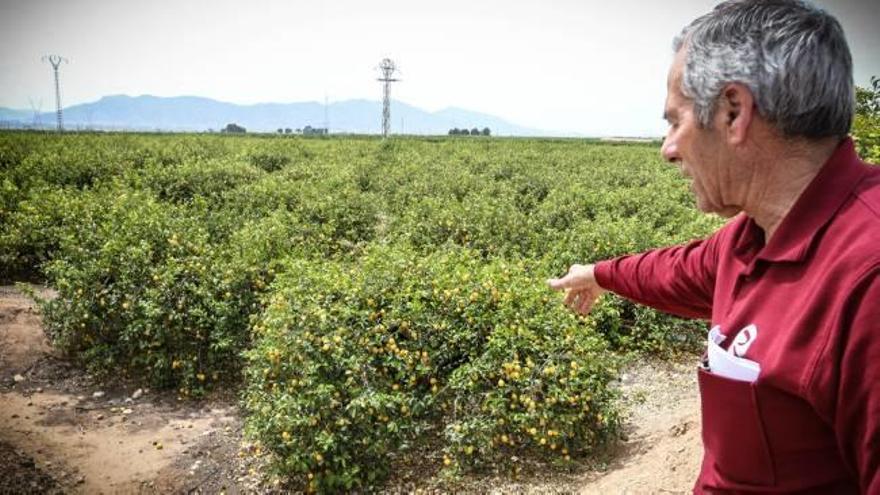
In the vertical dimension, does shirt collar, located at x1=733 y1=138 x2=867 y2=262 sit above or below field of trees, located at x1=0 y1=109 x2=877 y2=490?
above

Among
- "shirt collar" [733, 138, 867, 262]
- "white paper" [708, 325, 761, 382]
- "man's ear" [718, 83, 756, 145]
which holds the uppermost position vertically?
"man's ear" [718, 83, 756, 145]

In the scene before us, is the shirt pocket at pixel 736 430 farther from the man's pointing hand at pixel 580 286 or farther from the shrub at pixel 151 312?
the shrub at pixel 151 312

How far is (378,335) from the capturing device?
14.3 feet

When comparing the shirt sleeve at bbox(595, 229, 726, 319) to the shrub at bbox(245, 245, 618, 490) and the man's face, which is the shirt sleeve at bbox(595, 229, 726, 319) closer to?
the man's face

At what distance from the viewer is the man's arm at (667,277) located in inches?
73.3

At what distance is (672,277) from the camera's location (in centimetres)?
199

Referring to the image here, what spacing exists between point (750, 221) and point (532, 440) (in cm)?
310

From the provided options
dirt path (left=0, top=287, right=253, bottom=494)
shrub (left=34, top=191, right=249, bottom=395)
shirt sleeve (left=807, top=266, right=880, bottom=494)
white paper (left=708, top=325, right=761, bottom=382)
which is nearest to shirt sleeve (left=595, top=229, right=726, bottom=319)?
white paper (left=708, top=325, right=761, bottom=382)

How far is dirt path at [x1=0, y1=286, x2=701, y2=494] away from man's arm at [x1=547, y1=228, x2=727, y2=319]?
6.16 feet

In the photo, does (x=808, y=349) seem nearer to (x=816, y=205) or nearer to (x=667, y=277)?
(x=816, y=205)

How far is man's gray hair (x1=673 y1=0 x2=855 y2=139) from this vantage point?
1.15 metres

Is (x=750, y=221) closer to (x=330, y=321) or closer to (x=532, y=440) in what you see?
(x=532, y=440)

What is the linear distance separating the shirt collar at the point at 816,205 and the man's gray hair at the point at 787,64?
0.07 m

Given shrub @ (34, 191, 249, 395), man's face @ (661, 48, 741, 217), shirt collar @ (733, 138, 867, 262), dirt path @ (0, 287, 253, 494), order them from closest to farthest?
shirt collar @ (733, 138, 867, 262) → man's face @ (661, 48, 741, 217) → dirt path @ (0, 287, 253, 494) → shrub @ (34, 191, 249, 395)
